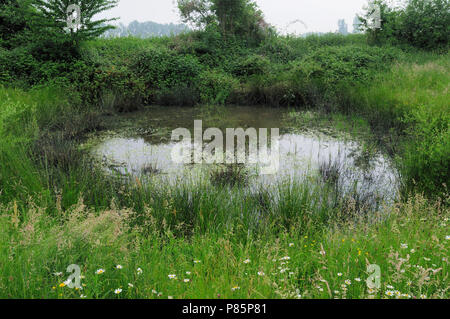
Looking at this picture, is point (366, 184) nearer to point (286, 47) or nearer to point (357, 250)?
point (357, 250)

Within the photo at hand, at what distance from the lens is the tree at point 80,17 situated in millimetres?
11586

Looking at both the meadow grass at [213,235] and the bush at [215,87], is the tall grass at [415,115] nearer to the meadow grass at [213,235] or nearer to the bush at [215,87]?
the meadow grass at [213,235]

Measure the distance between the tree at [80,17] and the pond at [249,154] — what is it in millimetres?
4325

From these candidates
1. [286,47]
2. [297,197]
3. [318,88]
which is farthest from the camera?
[286,47]

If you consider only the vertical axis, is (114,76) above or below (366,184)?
above

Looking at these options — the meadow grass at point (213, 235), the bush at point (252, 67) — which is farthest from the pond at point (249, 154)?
the bush at point (252, 67)

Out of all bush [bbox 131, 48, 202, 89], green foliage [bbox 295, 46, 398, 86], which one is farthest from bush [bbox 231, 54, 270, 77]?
bush [bbox 131, 48, 202, 89]

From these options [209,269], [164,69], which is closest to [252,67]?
[164,69]

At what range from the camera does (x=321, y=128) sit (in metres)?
7.74

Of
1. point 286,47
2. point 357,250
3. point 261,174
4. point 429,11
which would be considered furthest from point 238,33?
point 357,250

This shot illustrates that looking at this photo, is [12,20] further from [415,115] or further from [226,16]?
[415,115]

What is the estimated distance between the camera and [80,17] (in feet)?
39.2
